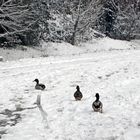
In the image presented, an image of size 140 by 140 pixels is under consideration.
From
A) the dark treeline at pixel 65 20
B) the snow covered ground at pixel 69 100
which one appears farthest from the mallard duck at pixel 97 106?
the dark treeline at pixel 65 20

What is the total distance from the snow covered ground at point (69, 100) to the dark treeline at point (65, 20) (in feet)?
23.3

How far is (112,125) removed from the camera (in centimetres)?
Result: 1362

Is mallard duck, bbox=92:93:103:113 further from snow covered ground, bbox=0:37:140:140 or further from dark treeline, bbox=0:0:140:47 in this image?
dark treeline, bbox=0:0:140:47

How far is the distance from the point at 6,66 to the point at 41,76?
4718 mm

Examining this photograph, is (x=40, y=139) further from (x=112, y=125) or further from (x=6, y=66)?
(x=6, y=66)

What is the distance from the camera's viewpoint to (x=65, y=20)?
1799 inches

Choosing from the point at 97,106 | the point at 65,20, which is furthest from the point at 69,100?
the point at 65,20

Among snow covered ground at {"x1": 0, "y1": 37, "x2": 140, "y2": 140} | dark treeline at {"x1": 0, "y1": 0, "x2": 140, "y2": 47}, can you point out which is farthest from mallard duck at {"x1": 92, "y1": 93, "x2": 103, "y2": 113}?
dark treeline at {"x1": 0, "y1": 0, "x2": 140, "y2": 47}

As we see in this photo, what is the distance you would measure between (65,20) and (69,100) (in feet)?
95.0

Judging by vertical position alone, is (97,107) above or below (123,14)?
below

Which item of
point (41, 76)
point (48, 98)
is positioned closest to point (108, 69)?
point (41, 76)

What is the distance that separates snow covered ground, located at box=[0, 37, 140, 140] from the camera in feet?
43.8

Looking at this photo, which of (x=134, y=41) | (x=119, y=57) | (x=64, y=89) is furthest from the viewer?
(x=134, y=41)

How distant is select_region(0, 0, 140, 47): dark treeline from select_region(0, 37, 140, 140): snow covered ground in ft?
23.3
